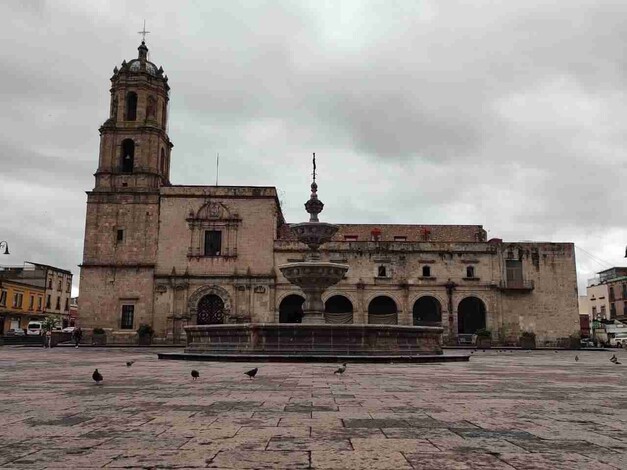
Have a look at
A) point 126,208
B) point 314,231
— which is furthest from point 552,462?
point 126,208

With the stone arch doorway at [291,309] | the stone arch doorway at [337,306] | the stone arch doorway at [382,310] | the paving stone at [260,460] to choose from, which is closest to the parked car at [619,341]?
the stone arch doorway at [382,310]

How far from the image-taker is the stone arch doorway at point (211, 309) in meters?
34.8

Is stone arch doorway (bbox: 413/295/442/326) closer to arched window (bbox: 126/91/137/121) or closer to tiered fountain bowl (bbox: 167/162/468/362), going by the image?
tiered fountain bowl (bbox: 167/162/468/362)

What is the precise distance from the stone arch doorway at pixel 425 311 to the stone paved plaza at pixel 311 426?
96.3ft

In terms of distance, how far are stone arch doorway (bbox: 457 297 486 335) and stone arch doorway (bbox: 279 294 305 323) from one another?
33.8 ft

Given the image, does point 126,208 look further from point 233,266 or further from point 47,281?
point 47,281

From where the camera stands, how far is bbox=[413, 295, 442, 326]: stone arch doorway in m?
37.2

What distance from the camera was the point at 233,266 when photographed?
116ft

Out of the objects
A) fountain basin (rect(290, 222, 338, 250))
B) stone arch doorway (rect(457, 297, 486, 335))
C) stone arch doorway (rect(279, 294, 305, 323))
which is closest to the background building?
stone arch doorway (rect(279, 294, 305, 323))

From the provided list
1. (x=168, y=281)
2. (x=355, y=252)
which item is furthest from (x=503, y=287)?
(x=168, y=281)

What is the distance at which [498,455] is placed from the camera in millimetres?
3598

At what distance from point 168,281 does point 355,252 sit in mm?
11525

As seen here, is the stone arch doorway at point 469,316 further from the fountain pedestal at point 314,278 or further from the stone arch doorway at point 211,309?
the fountain pedestal at point 314,278

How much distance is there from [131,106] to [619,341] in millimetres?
36269
